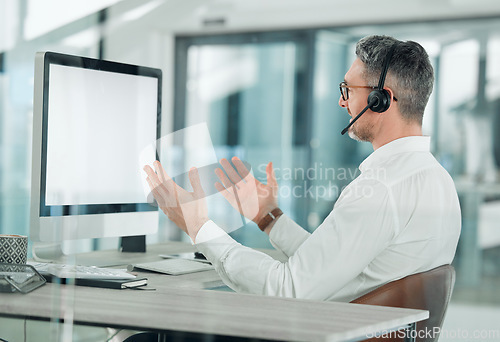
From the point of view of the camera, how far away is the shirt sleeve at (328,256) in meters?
1.34

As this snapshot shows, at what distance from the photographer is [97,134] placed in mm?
1755

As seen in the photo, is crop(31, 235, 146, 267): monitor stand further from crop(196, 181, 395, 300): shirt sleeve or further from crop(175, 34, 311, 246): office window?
crop(175, 34, 311, 246): office window

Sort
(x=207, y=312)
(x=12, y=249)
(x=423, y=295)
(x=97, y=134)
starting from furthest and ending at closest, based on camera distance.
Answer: (x=97, y=134)
(x=12, y=249)
(x=423, y=295)
(x=207, y=312)

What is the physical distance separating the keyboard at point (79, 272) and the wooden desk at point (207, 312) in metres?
0.04

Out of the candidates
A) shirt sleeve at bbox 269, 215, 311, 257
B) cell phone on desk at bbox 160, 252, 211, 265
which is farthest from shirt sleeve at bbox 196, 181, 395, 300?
cell phone on desk at bbox 160, 252, 211, 265

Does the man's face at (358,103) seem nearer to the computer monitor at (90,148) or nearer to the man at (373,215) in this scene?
the man at (373,215)

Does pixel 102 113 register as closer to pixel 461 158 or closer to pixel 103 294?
pixel 103 294

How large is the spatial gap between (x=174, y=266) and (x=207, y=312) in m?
0.60

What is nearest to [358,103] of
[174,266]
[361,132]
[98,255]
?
[361,132]

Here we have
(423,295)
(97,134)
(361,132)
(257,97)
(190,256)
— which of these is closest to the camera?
(423,295)

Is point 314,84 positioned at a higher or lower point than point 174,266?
higher

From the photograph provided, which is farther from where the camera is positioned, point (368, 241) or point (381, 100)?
point (381, 100)

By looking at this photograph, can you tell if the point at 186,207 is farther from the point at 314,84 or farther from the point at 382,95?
the point at 314,84

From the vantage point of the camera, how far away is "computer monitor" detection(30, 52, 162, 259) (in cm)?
160
